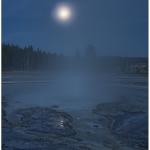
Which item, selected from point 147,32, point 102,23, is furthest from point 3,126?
point 147,32

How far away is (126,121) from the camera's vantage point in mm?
1045

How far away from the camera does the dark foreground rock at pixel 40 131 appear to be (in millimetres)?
989

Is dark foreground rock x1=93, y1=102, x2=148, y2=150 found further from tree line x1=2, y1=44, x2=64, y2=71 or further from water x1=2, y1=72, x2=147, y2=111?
tree line x1=2, y1=44, x2=64, y2=71

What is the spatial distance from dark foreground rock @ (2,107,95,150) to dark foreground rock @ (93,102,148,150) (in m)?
0.12

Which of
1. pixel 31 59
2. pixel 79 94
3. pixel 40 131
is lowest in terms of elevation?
pixel 40 131

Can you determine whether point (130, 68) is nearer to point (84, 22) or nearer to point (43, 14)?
point (84, 22)

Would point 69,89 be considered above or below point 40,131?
above

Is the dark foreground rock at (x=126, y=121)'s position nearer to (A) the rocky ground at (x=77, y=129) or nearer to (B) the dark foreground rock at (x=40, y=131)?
(A) the rocky ground at (x=77, y=129)

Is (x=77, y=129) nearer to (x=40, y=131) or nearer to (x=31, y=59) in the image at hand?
(x=40, y=131)

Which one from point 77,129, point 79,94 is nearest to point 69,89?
point 79,94

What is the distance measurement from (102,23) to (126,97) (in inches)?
12.3

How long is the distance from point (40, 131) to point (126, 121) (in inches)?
13.0

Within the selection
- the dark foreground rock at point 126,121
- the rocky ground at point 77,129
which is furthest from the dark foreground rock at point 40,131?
the dark foreground rock at point 126,121

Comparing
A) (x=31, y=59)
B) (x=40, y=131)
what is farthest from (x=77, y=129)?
(x=31, y=59)
